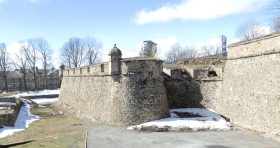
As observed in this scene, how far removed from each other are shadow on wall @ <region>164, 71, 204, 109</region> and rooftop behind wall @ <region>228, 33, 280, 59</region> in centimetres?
496

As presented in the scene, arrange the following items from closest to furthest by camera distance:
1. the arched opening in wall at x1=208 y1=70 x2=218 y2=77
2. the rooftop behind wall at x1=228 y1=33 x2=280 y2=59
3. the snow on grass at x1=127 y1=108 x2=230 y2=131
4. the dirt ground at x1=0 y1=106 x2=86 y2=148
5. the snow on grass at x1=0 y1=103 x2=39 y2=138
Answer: the dirt ground at x1=0 y1=106 x2=86 y2=148 → the rooftop behind wall at x1=228 y1=33 x2=280 y2=59 → the snow on grass at x1=127 y1=108 x2=230 y2=131 → the snow on grass at x1=0 y1=103 x2=39 y2=138 → the arched opening in wall at x1=208 y1=70 x2=218 y2=77

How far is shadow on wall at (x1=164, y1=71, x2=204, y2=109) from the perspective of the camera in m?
30.4

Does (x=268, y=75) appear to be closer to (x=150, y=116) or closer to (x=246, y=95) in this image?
(x=246, y=95)

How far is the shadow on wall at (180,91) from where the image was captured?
3039 cm

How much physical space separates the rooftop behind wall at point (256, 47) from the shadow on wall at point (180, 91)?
16.3ft

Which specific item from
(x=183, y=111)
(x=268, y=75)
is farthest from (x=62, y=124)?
(x=268, y=75)

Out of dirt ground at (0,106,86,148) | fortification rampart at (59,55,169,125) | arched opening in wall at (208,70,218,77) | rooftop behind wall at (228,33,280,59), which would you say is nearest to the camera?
dirt ground at (0,106,86,148)

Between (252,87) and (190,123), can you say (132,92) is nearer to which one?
(190,123)

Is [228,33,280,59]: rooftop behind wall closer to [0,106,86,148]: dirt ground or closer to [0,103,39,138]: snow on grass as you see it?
[0,106,86,148]: dirt ground

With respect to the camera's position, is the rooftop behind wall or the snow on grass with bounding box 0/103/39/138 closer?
the rooftop behind wall

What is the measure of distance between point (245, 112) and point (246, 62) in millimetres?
3212

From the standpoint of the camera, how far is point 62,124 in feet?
93.5

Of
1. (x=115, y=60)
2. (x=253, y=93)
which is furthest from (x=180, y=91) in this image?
(x=253, y=93)

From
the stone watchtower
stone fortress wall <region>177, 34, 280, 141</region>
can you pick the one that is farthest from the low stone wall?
the stone watchtower
